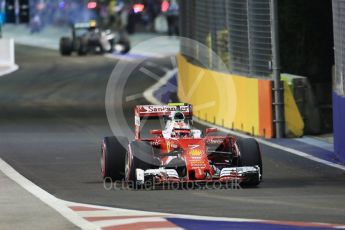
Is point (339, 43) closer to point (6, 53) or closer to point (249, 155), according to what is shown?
point (249, 155)

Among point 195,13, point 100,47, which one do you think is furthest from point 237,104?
point 100,47

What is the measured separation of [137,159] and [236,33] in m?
12.2

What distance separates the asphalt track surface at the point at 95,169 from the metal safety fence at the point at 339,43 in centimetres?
150

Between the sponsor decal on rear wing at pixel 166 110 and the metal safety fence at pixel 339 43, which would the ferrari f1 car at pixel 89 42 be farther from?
the sponsor decal on rear wing at pixel 166 110

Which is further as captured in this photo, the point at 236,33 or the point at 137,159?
the point at 236,33

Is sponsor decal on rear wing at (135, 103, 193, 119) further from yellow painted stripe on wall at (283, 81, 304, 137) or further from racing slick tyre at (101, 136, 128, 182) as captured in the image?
yellow painted stripe on wall at (283, 81, 304, 137)

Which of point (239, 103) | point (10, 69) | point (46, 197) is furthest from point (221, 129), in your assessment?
→ point (10, 69)

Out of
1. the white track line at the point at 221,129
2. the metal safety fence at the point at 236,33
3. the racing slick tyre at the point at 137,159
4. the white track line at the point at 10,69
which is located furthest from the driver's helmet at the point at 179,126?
the white track line at the point at 10,69

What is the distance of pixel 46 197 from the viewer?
17594 mm

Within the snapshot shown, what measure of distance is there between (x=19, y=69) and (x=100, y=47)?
1014cm

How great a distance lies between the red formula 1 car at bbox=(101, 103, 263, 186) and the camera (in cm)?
1833

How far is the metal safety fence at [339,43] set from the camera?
23.2 metres

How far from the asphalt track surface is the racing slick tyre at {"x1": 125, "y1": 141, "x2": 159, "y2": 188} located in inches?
13.5

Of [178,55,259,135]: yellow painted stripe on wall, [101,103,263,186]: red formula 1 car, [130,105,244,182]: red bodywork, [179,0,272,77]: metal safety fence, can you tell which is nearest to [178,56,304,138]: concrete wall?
[178,55,259,135]: yellow painted stripe on wall
